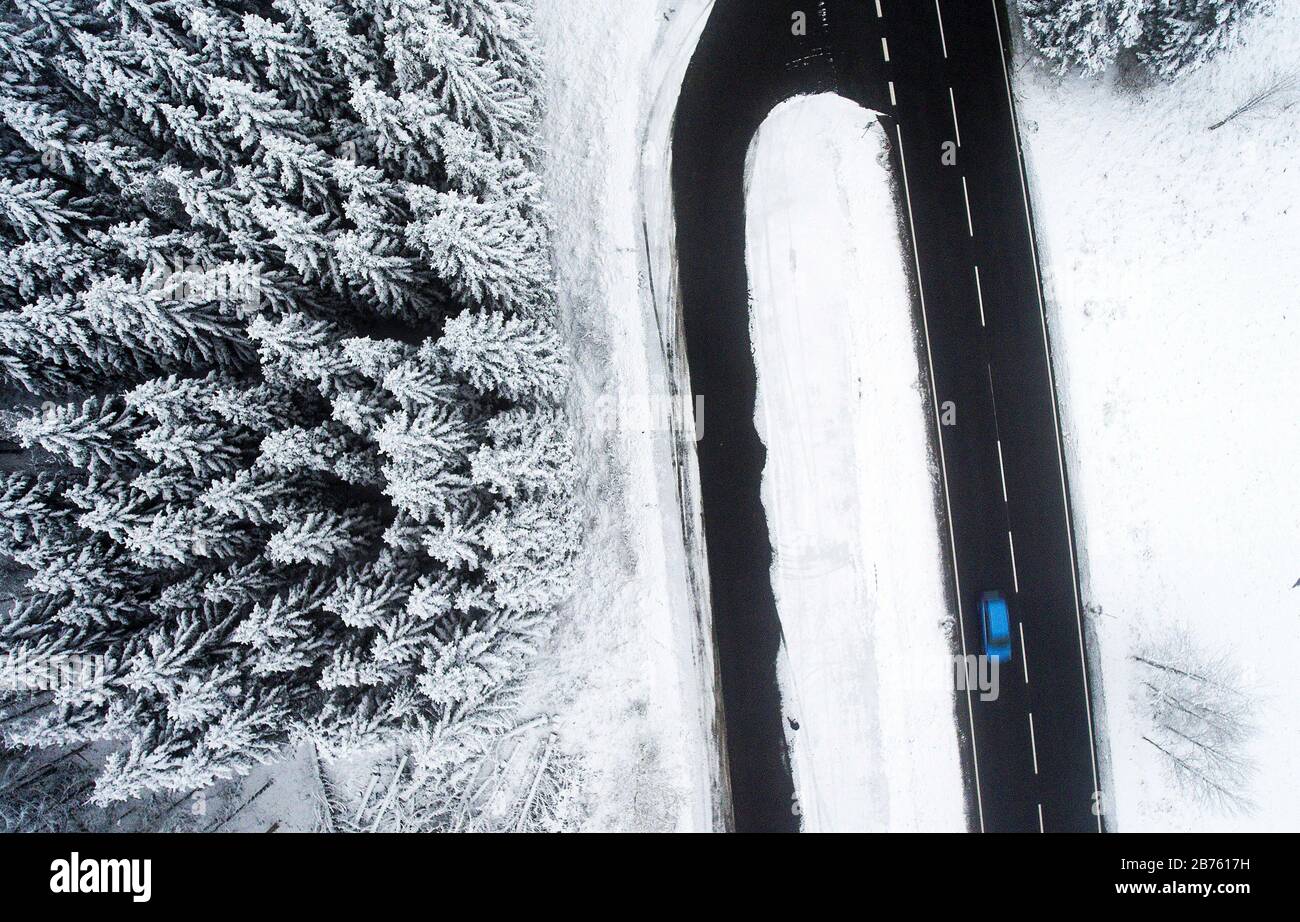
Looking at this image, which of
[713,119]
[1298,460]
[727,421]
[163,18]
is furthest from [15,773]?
[1298,460]

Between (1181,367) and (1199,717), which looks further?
(1181,367)

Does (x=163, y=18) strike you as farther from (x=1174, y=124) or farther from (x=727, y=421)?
(x=1174, y=124)

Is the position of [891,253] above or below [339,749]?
above

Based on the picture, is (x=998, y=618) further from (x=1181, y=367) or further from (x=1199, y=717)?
(x=1181, y=367)

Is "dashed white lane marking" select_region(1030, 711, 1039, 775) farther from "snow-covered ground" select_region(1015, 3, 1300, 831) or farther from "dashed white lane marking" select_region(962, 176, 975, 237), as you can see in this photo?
"dashed white lane marking" select_region(962, 176, 975, 237)

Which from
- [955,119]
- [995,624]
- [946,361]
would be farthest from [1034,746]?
[955,119]
